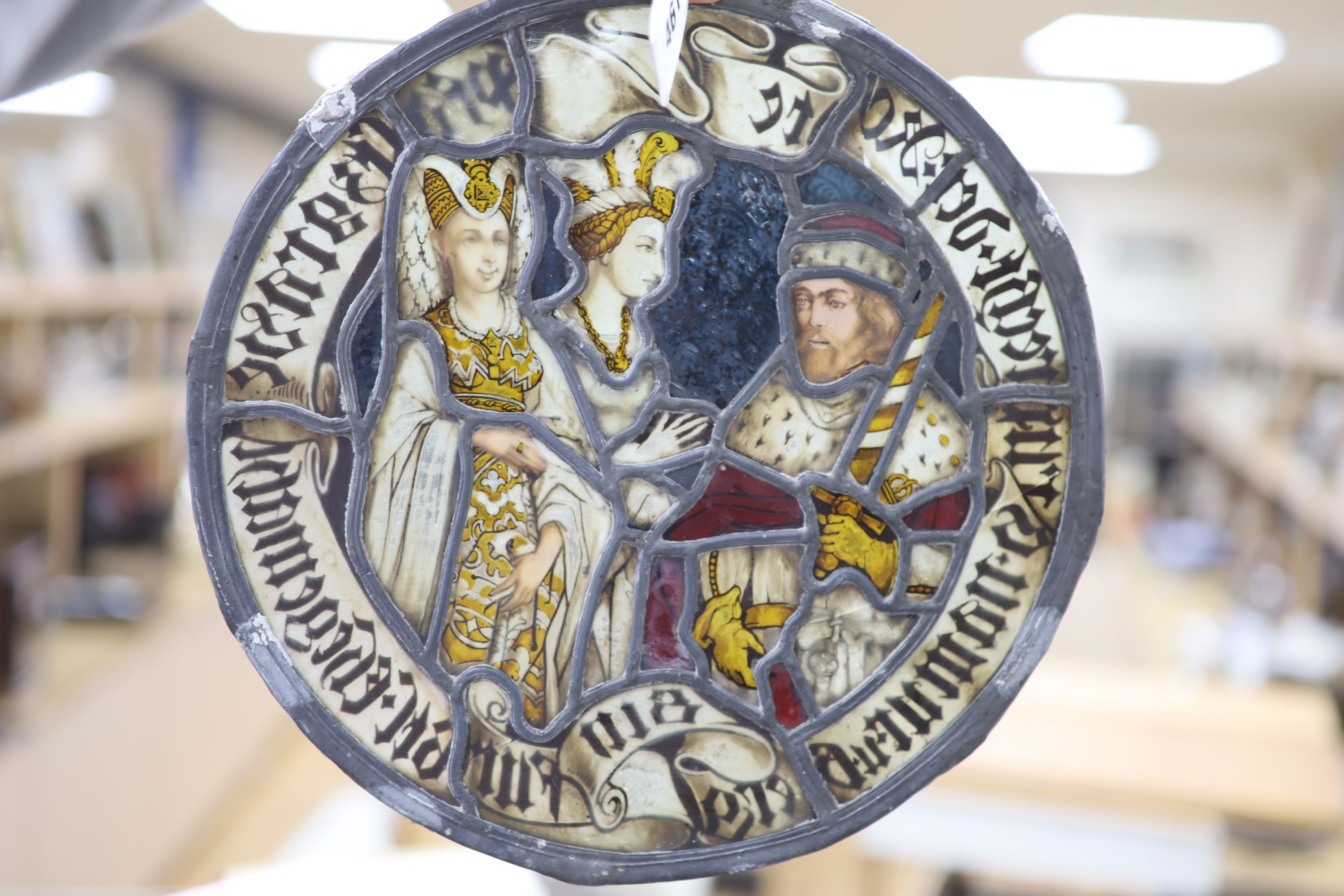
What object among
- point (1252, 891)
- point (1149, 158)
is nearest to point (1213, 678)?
point (1252, 891)

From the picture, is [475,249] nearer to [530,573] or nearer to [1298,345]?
[530,573]

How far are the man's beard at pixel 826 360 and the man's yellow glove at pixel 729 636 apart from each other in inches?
4.8

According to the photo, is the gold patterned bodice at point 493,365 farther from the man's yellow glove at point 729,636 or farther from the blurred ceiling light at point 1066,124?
the blurred ceiling light at point 1066,124

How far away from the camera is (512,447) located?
540 millimetres

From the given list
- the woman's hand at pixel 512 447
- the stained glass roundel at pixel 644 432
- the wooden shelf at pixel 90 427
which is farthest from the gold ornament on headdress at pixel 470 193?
the wooden shelf at pixel 90 427

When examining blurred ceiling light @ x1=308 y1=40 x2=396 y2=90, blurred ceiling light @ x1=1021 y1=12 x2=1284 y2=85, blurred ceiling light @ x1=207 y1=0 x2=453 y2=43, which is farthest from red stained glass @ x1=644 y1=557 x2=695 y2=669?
blurred ceiling light @ x1=308 y1=40 x2=396 y2=90

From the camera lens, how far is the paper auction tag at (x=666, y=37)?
0.48 meters

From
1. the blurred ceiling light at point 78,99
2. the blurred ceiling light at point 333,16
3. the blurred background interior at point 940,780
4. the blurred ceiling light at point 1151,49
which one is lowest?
the blurred background interior at point 940,780

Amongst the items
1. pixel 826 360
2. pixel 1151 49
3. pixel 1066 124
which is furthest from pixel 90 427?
pixel 1066 124

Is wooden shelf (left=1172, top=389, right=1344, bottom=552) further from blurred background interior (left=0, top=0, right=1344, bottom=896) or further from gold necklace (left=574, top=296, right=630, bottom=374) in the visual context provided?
gold necklace (left=574, top=296, right=630, bottom=374)

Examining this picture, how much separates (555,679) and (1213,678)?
2481 millimetres

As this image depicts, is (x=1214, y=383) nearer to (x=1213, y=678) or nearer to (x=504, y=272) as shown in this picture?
(x=1213, y=678)

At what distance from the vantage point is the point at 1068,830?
5.20 ft

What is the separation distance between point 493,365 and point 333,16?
381 cm
